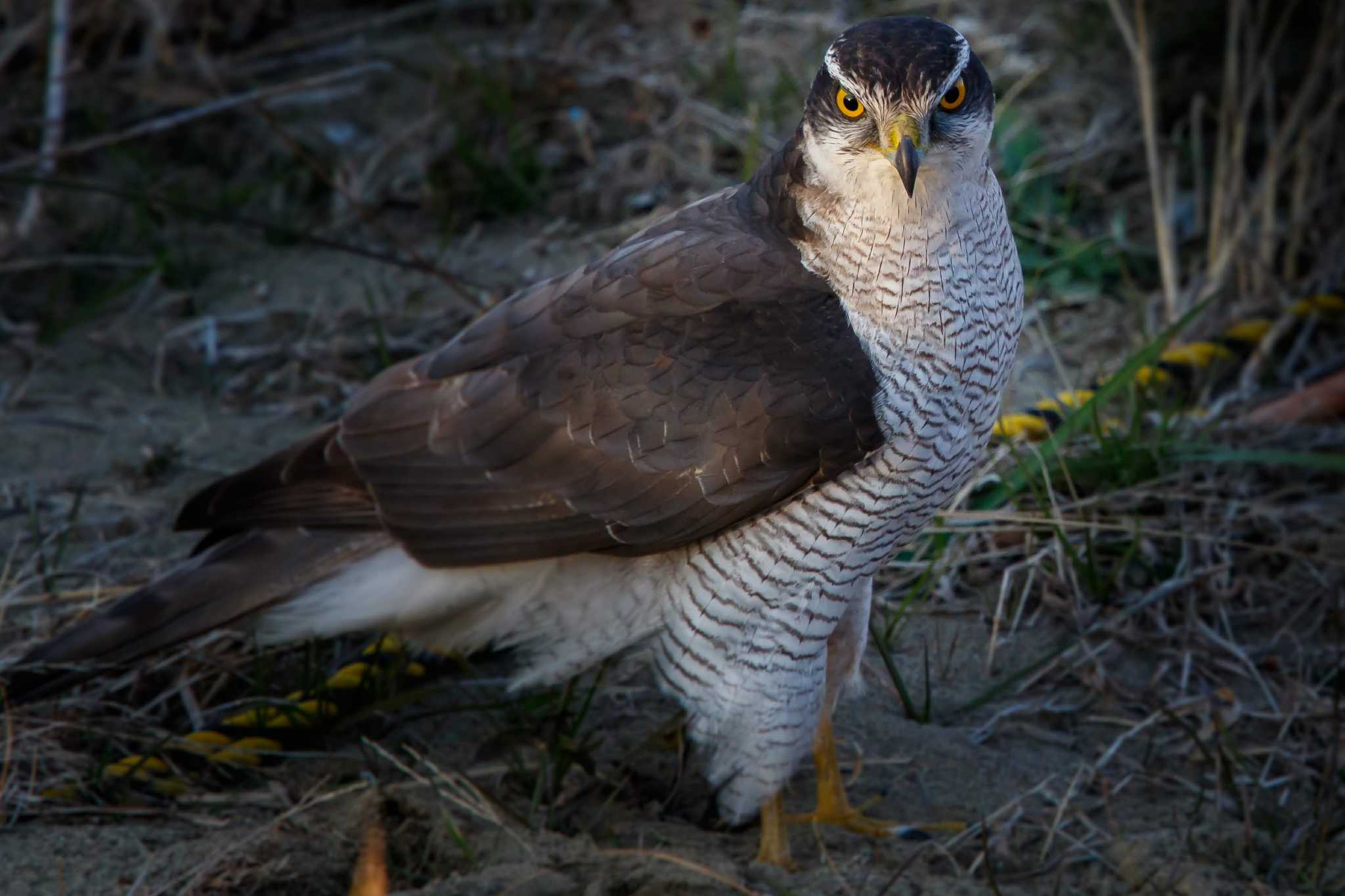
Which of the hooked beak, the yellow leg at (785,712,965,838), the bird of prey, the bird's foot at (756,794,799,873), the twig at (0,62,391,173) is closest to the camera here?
the hooked beak

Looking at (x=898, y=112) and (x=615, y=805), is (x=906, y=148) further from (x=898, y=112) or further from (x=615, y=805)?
(x=615, y=805)

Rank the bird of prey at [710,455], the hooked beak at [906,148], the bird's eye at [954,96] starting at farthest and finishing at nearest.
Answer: the bird of prey at [710,455] → the bird's eye at [954,96] → the hooked beak at [906,148]

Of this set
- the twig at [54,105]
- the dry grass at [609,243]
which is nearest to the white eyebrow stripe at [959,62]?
the dry grass at [609,243]

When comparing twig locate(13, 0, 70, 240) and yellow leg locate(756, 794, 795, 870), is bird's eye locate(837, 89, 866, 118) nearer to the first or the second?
yellow leg locate(756, 794, 795, 870)

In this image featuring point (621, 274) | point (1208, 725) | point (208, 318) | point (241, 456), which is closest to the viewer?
point (621, 274)

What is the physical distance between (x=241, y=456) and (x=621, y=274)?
179cm

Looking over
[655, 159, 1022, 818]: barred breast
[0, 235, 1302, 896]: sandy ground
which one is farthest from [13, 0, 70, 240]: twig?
[655, 159, 1022, 818]: barred breast

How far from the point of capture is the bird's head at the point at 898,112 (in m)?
2.68

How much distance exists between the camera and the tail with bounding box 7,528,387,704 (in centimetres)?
319

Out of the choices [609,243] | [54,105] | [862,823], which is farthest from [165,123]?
[862,823]

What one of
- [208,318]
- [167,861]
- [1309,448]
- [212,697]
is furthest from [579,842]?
[208,318]

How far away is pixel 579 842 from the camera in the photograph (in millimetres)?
3033

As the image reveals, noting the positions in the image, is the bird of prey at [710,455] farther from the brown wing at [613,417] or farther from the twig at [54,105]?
the twig at [54,105]

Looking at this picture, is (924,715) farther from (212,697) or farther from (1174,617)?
(212,697)
